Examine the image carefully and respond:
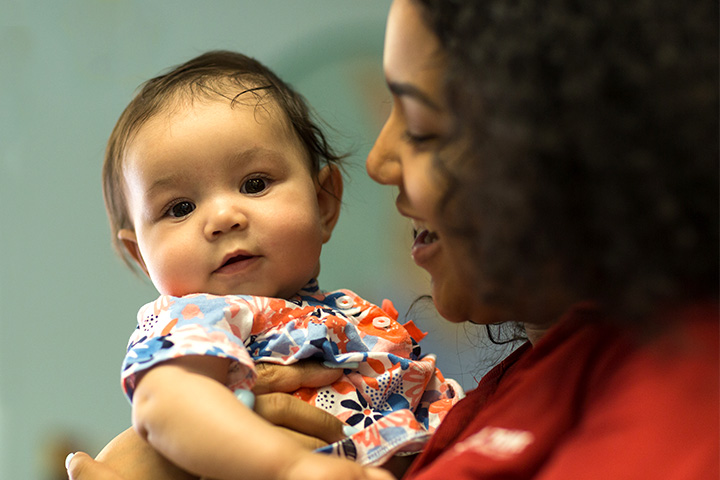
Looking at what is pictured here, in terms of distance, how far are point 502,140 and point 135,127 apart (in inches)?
30.2

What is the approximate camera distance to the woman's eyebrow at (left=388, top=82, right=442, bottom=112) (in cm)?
75

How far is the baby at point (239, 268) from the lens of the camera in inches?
33.7

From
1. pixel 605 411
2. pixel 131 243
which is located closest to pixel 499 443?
pixel 605 411

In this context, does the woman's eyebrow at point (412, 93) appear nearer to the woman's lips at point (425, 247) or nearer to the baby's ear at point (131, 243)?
the woman's lips at point (425, 247)

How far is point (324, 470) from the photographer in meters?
0.70

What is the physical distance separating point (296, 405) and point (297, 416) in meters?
0.02

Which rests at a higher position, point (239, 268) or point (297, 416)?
point (239, 268)

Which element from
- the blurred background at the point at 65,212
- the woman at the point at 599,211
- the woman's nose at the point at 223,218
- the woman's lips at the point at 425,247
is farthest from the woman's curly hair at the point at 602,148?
the blurred background at the point at 65,212

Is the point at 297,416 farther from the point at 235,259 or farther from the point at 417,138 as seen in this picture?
the point at 417,138

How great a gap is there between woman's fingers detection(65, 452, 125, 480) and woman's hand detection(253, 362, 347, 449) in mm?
251

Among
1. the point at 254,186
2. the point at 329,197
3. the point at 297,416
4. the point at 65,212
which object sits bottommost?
the point at 65,212

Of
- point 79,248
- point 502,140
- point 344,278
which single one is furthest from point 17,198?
point 502,140

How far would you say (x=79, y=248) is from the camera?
8.13 ft

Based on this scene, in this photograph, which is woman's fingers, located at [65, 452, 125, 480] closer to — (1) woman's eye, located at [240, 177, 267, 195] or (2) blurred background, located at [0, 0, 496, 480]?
(1) woman's eye, located at [240, 177, 267, 195]
